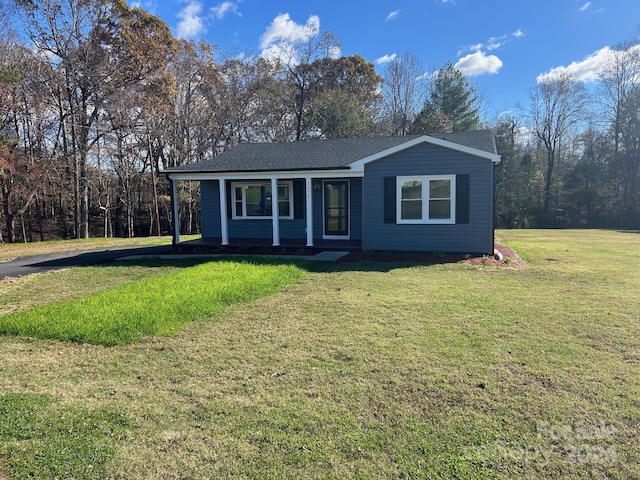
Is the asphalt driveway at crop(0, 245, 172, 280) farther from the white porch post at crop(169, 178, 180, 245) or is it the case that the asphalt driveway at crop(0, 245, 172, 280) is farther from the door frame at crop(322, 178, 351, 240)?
the door frame at crop(322, 178, 351, 240)

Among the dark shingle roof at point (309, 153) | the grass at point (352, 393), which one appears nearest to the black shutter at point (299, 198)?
the dark shingle roof at point (309, 153)

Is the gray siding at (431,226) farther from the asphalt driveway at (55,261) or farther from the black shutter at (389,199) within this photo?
the asphalt driveway at (55,261)

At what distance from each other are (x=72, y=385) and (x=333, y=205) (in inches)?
402

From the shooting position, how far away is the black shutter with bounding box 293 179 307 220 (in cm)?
1307

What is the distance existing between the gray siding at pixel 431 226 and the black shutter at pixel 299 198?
8.64ft

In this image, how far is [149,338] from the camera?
186 inches

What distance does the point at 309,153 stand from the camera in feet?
45.7

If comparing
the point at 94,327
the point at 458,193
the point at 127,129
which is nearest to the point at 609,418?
the point at 94,327

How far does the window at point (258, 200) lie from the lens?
13547 mm

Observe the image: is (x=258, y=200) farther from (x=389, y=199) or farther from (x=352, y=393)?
(x=352, y=393)

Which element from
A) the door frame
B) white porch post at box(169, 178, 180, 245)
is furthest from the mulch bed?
the door frame

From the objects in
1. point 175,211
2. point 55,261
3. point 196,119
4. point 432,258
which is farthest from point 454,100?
point 55,261

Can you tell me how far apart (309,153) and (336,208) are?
7.80 feet

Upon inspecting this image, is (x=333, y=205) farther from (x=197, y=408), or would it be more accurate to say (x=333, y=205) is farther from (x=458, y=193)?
(x=197, y=408)
